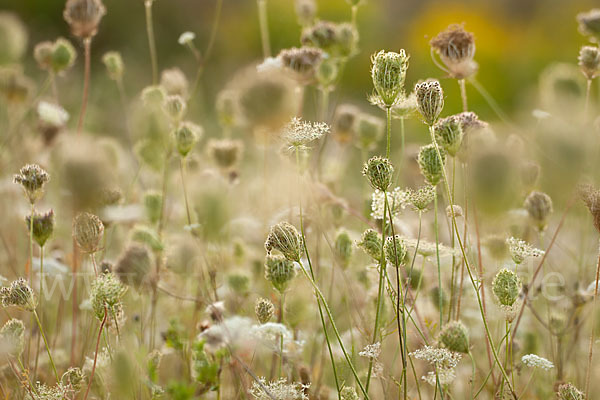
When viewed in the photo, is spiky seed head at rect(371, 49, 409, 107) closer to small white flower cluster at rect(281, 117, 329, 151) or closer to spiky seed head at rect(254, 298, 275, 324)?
→ small white flower cluster at rect(281, 117, 329, 151)

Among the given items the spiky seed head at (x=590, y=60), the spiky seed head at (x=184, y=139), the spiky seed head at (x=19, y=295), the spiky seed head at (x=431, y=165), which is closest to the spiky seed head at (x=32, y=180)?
the spiky seed head at (x=19, y=295)

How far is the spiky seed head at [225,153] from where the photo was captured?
1966 millimetres

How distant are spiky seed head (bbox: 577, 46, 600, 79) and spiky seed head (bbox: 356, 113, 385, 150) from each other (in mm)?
657

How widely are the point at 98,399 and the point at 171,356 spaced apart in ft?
1.43

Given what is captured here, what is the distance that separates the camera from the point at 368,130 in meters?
2.00

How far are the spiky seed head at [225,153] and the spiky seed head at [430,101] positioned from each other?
95 cm

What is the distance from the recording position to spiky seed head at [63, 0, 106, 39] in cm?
178

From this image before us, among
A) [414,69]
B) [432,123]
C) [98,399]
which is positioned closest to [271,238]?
[432,123]

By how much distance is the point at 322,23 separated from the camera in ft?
6.06

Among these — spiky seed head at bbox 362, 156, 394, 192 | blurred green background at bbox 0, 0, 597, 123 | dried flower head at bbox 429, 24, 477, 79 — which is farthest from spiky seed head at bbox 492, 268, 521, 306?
blurred green background at bbox 0, 0, 597, 123

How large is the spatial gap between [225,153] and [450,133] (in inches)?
36.4

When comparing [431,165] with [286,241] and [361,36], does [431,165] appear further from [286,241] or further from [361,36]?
[361,36]

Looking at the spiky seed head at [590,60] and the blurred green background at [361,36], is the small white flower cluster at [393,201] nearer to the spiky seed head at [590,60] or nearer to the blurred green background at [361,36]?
the spiky seed head at [590,60]

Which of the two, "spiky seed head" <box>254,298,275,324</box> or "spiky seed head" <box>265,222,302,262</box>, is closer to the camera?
"spiky seed head" <box>265,222,302,262</box>
